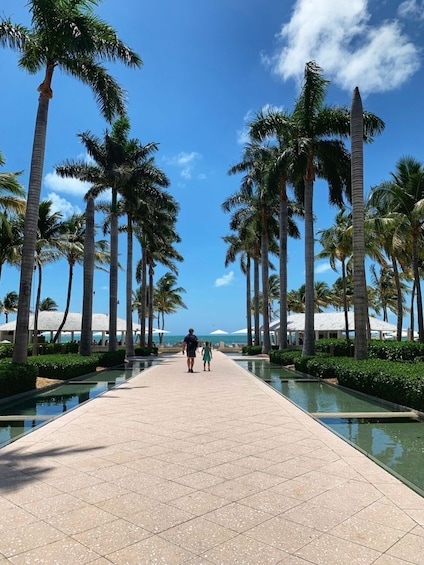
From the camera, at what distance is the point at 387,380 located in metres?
10.4

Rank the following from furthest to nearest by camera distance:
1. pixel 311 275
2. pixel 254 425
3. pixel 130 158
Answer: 1. pixel 130 158
2. pixel 311 275
3. pixel 254 425

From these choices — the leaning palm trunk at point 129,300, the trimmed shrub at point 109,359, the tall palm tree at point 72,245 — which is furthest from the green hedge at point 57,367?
the tall palm tree at point 72,245

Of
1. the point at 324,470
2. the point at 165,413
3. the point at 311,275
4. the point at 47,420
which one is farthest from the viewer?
the point at 311,275

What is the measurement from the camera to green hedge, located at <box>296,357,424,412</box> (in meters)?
9.21

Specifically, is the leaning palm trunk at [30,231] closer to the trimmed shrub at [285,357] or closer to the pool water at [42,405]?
the pool water at [42,405]

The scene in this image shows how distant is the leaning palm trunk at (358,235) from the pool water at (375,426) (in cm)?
222

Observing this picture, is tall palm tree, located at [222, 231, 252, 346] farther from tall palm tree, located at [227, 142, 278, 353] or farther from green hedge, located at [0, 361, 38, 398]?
green hedge, located at [0, 361, 38, 398]

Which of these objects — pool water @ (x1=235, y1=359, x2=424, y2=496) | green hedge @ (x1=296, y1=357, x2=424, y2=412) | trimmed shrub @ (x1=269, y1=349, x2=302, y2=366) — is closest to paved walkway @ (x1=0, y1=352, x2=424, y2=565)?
pool water @ (x1=235, y1=359, x2=424, y2=496)

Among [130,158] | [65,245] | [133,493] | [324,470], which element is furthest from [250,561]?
[65,245]

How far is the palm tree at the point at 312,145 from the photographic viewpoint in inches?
799

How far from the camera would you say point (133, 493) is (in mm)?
4461

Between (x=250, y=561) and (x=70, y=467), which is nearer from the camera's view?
(x=250, y=561)

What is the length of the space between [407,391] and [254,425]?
12.7ft

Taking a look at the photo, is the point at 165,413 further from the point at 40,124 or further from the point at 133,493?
the point at 40,124
